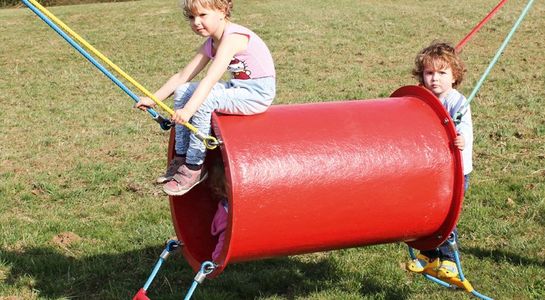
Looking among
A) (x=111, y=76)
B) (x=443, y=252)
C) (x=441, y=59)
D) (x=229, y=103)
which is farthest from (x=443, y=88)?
(x=111, y=76)

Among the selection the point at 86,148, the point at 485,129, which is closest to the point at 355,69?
the point at 485,129

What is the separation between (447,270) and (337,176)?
3.75 feet

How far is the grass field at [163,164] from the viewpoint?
5293 mm

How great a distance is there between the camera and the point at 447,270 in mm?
4559

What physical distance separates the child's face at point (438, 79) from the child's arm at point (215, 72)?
47.5 inches

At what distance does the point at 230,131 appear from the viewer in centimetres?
386

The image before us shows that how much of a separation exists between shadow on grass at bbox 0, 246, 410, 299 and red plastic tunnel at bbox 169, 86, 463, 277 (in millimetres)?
1095

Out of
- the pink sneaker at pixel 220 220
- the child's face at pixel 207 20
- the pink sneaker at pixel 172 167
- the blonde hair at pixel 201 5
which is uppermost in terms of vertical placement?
the blonde hair at pixel 201 5

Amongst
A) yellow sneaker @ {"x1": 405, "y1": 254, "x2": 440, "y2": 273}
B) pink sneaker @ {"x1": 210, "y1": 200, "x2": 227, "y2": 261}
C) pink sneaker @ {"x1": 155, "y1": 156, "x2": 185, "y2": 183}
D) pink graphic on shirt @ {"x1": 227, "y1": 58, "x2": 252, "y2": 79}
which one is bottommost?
yellow sneaker @ {"x1": 405, "y1": 254, "x2": 440, "y2": 273}

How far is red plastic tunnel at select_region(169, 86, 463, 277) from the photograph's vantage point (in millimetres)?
3758

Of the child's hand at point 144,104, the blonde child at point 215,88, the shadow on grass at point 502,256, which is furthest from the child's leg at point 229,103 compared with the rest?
the shadow on grass at point 502,256

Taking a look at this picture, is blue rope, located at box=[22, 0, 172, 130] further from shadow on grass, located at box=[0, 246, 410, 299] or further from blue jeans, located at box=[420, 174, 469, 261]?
blue jeans, located at box=[420, 174, 469, 261]

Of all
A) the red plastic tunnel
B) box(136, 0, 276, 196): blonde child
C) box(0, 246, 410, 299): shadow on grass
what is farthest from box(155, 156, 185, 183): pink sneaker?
box(0, 246, 410, 299): shadow on grass

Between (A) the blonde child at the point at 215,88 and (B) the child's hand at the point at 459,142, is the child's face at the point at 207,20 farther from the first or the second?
(B) the child's hand at the point at 459,142
